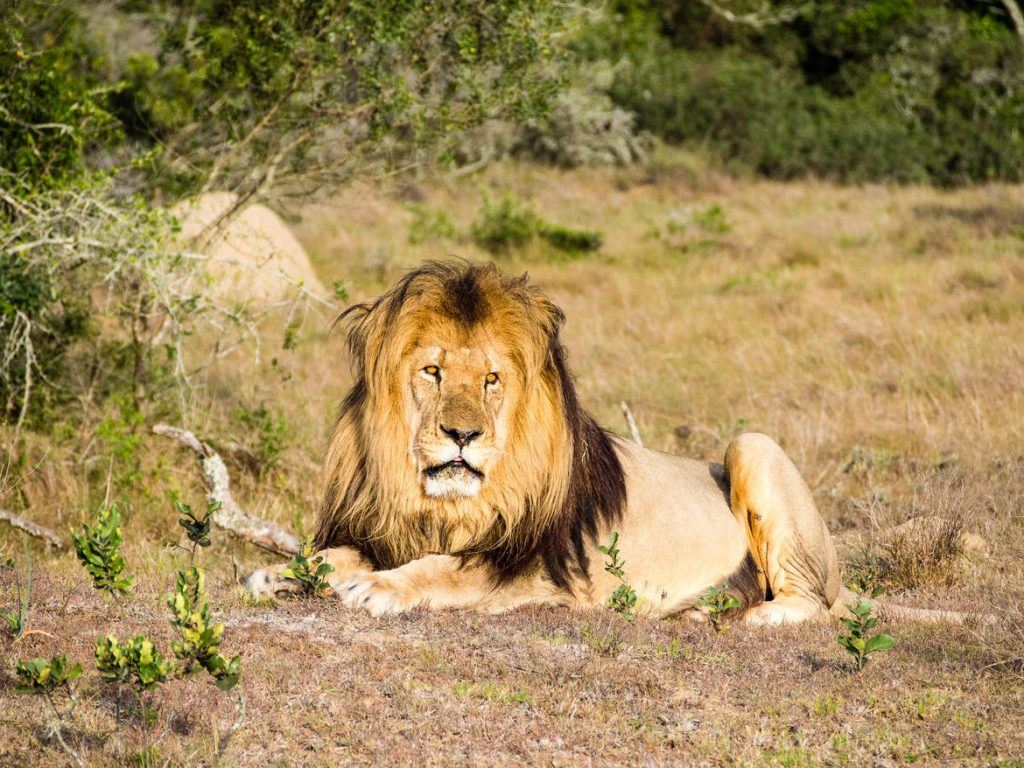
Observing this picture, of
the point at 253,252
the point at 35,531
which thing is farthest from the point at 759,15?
the point at 35,531

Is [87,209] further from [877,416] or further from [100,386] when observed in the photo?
[877,416]

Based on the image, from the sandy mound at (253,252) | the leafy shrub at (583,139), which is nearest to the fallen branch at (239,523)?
the sandy mound at (253,252)

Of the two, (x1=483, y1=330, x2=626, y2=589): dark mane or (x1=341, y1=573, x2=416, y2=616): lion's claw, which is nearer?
(x1=341, y1=573, x2=416, y2=616): lion's claw

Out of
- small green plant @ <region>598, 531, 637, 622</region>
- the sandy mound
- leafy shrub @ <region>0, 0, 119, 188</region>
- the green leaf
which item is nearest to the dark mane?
small green plant @ <region>598, 531, 637, 622</region>

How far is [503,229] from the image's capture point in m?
17.8

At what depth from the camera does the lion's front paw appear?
4637mm

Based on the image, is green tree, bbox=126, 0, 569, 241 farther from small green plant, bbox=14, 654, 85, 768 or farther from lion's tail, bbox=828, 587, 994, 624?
small green plant, bbox=14, 654, 85, 768

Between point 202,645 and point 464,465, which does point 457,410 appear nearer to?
point 464,465

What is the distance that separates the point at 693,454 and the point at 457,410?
15.0ft

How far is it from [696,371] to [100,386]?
5.09 meters

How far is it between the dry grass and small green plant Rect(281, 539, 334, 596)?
11 centimetres

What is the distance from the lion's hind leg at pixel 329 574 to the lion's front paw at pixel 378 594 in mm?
78

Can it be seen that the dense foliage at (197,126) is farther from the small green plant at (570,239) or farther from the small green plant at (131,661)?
the small green plant at (570,239)

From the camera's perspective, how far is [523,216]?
1805 centimetres
